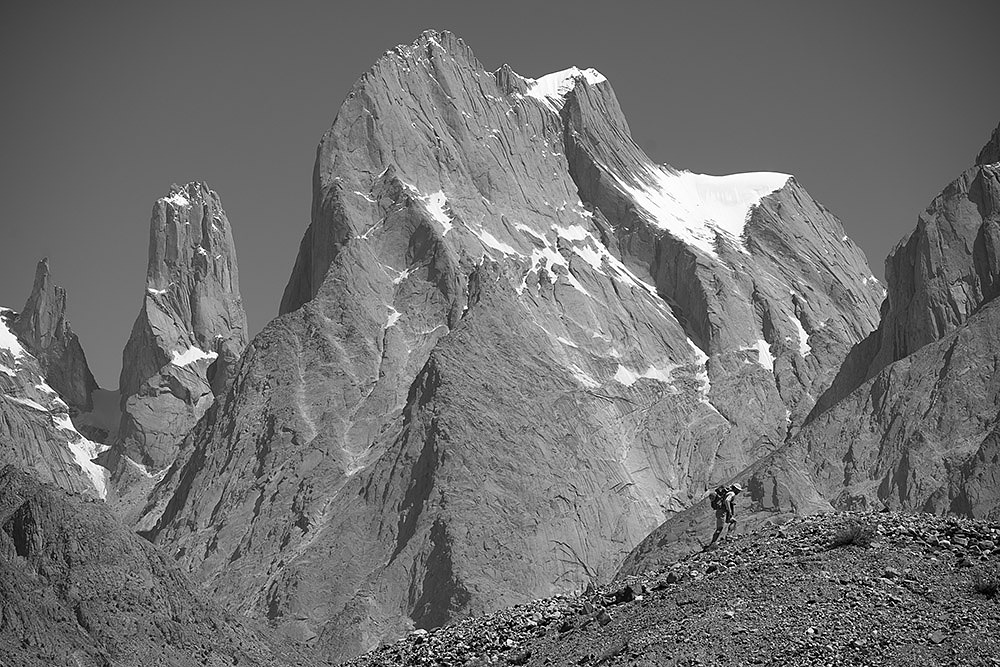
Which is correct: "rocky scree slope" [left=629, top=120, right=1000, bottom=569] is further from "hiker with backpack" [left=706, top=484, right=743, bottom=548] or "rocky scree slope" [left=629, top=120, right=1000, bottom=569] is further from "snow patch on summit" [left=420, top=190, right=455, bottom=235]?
"hiker with backpack" [left=706, top=484, right=743, bottom=548]

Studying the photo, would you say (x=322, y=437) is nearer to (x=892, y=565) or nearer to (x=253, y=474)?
(x=253, y=474)

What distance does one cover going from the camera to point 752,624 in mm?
32625

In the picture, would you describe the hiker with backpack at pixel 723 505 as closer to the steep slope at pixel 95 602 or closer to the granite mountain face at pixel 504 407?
the steep slope at pixel 95 602

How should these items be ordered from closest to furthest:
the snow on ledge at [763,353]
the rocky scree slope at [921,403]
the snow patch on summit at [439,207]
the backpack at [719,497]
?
the backpack at [719,497] → the rocky scree slope at [921,403] → the snow patch on summit at [439,207] → the snow on ledge at [763,353]

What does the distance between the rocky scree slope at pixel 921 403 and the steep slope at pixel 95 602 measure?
34571 millimetres

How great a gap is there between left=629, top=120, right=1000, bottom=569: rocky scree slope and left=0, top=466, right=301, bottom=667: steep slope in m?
34.6

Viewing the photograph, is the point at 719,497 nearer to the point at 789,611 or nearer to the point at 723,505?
the point at 723,505

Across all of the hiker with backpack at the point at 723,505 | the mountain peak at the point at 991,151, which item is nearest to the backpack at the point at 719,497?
the hiker with backpack at the point at 723,505

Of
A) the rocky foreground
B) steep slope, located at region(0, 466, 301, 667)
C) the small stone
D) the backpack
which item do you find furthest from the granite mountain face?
the small stone

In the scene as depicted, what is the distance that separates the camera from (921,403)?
5064 inches

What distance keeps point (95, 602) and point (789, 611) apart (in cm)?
4039

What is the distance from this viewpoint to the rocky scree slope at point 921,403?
116m

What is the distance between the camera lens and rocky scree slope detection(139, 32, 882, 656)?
148000mm

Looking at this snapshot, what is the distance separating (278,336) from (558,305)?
30.2 metres
